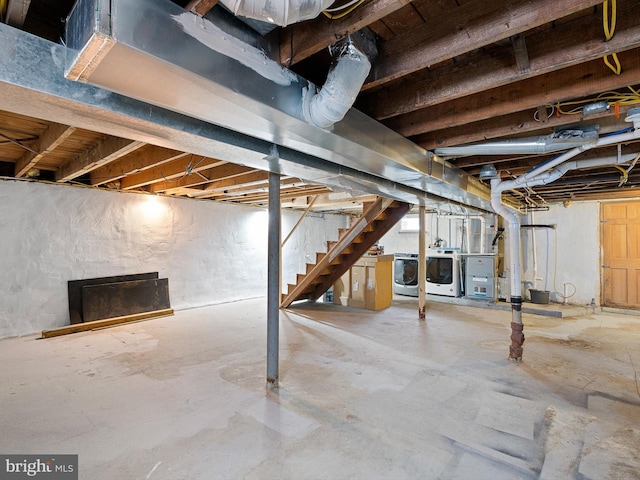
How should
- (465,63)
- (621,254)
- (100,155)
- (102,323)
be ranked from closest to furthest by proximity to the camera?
(465,63) → (100,155) → (102,323) → (621,254)

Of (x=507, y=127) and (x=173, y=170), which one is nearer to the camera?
(x=507, y=127)

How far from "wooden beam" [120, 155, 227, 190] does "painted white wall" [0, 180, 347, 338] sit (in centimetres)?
60

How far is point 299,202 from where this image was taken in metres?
6.07

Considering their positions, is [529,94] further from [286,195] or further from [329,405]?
[286,195]

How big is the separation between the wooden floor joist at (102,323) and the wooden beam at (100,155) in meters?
1.86

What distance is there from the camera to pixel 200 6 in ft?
3.48

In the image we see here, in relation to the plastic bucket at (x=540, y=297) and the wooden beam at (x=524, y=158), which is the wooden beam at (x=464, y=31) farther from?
the plastic bucket at (x=540, y=297)

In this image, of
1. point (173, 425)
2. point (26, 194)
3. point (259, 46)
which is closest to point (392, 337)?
point (173, 425)

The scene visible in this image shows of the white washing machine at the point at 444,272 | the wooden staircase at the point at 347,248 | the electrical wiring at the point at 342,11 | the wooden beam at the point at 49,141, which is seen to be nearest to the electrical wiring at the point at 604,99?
the electrical wiring at the point at 342,11

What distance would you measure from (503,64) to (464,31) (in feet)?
1.31

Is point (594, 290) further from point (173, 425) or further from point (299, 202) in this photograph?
point (173, 425)

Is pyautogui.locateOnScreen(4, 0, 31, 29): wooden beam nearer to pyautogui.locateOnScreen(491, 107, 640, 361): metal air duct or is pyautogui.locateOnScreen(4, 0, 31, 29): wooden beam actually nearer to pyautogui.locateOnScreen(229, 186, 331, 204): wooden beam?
pyautogui.locateOnScreen(491, 107, 640, 361): metal air duct

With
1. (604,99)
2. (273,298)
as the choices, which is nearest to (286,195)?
(273,298)

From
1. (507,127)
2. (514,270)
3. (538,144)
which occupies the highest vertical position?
(507,127)
